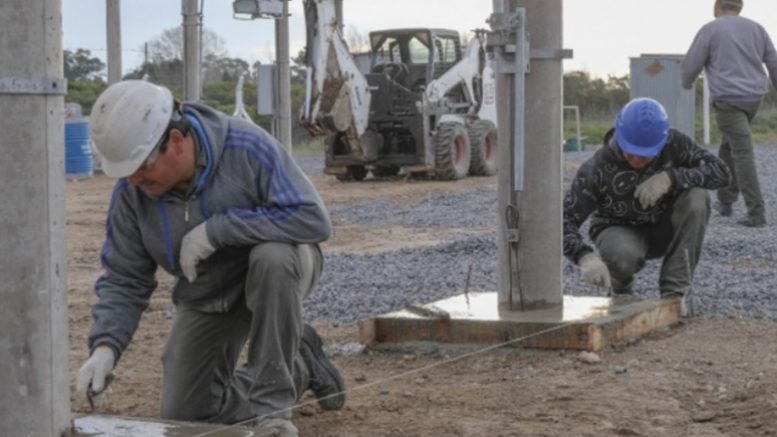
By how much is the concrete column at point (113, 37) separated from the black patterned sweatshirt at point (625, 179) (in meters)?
13.5

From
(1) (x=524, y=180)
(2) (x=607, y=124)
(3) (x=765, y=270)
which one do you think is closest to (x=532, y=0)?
(1) (x=524, y=180)

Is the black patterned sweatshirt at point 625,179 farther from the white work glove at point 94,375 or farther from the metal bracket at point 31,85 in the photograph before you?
the metal bracket at point 31,85

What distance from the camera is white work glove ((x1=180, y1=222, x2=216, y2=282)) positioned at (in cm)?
474

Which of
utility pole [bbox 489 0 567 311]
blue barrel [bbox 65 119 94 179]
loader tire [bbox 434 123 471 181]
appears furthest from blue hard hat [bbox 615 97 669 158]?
blue barrel [bbox 65 119 94 179]

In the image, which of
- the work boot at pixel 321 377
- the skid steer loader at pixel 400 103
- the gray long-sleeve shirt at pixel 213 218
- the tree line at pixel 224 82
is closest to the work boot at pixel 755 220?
the work boot at pixel 321 377

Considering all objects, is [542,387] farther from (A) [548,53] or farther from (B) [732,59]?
(B) [732,59]

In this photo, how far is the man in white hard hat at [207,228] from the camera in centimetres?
461

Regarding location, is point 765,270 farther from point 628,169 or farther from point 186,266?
point 186,266

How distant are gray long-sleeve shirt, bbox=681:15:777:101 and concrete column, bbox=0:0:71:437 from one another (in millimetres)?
8301

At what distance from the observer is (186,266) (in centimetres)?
481

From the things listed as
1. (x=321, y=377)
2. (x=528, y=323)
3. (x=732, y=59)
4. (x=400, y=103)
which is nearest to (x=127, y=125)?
(x=321, y=377)

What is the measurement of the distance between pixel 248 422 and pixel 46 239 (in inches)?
44.5

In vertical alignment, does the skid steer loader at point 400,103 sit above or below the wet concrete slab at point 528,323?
above

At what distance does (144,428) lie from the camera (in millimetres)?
4746
